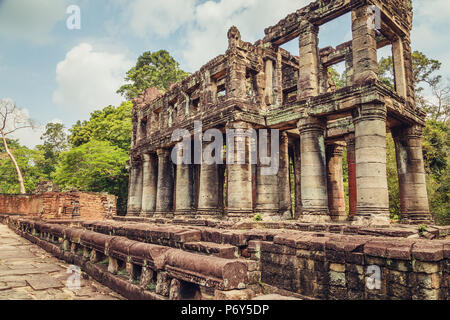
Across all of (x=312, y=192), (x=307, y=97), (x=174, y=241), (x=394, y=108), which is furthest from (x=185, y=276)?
(x=394, y=108)

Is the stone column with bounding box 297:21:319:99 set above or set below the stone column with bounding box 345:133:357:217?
above

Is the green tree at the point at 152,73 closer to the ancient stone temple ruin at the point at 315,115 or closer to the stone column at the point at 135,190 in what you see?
the stone column at the point at 135,190

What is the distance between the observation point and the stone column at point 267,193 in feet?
39.6

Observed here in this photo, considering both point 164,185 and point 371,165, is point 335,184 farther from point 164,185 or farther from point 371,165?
point 164,185

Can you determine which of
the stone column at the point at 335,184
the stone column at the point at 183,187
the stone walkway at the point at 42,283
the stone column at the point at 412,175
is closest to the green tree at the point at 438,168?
the stone column at the point at 335,184

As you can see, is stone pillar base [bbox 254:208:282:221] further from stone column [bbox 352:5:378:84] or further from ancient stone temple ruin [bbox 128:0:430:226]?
stone column [bbox 352:5:378:84]

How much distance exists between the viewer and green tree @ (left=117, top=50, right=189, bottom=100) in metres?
33.8

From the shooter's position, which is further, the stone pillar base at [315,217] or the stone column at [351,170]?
the stone column at [351,170]

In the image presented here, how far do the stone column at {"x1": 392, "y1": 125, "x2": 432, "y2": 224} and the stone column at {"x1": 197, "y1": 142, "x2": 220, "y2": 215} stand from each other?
22.9 feet

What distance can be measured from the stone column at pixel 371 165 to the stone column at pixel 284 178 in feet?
14.2

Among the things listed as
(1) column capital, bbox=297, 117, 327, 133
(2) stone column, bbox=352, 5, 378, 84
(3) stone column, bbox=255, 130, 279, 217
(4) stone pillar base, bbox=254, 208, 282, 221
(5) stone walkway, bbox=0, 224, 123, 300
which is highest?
(2) stone column, bbox=352, 5, 378, 84

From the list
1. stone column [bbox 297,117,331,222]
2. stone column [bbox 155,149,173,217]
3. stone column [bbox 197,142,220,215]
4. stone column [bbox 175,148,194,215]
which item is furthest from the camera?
stone column [bbox 155,149,173,217]

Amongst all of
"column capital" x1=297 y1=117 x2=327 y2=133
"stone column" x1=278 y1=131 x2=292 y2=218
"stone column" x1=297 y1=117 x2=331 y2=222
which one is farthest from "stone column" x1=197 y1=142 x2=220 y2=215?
"column capital" x1=297 y1=117 x2=327 y2=133

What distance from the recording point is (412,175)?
11125 millimetres
